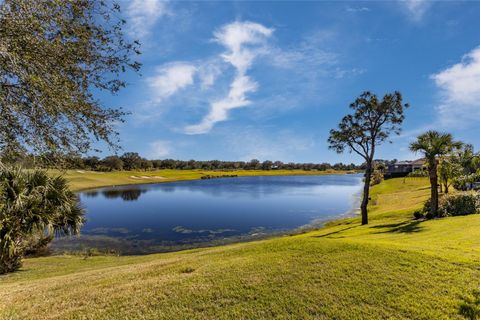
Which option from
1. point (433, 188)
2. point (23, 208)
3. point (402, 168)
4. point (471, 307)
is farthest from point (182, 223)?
point (402, 168)

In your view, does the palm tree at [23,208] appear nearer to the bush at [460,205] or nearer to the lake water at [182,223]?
the lake water at [182,223]

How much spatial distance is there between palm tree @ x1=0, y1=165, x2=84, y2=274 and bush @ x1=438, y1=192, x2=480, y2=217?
27.1m

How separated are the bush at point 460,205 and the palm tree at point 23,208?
88.7ft

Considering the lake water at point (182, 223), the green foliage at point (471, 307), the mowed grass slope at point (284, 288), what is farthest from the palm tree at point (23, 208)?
the green foliage at point (471, 307)

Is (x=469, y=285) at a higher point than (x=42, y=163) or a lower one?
lower

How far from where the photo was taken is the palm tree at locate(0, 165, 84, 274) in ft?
45.9

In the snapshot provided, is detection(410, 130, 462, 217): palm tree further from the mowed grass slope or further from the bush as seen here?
the mowed grass slope

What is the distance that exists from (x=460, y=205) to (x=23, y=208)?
29679 millimetres

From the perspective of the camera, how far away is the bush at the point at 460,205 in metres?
21.8

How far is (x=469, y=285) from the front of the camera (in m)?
7.08

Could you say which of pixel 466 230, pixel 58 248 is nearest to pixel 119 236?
pixel 58 248

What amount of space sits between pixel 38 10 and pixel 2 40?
34.9 inches

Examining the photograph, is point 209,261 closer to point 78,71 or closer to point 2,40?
point 78,71

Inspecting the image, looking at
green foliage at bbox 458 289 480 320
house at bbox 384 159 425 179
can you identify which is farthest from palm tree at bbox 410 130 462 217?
house at bbox 384 159 425 179
